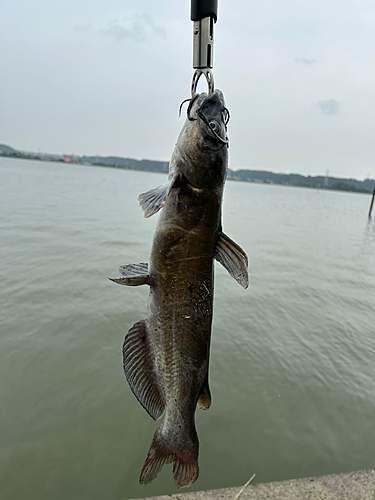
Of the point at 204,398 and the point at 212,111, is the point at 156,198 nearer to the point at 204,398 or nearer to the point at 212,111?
the point at 212,111

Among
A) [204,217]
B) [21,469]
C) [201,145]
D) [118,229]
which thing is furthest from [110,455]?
[118,229]

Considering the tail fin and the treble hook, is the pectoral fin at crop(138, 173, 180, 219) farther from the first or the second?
the tail fin

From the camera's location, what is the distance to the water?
413cm

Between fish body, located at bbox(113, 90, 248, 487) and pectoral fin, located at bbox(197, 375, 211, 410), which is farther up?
fish body, located at bbox(113, 90, 248, 487)

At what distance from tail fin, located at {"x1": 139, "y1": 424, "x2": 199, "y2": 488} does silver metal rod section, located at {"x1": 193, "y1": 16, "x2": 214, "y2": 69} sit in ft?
7.70

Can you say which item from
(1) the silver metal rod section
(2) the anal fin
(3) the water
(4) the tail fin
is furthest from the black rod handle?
(3) the water

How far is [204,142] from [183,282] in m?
0.90

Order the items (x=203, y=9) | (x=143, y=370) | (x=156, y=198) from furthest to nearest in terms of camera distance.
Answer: (x=143, y=370) → (x=156, y=198) → (x=203, y=9)

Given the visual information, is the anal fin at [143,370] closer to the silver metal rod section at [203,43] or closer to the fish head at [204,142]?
the fish head at [204,142]

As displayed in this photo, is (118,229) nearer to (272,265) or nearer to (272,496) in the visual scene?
(272,265)

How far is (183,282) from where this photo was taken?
2.20m

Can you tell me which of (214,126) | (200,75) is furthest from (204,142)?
(200,75)

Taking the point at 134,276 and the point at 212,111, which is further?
the point at 134,276

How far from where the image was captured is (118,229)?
17328 millimetres
